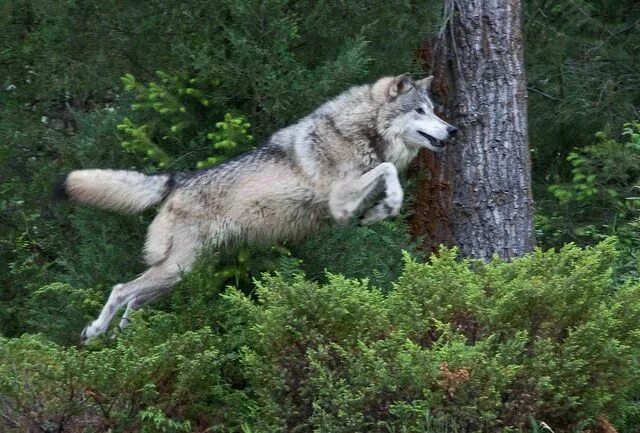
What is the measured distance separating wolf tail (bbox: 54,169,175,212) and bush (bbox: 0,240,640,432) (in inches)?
70.1

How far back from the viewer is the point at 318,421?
5695 millimetres

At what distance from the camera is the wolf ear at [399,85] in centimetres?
862

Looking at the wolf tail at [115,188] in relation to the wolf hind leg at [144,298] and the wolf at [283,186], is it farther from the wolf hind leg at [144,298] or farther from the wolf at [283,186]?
the wolf hind leg at [144,298]

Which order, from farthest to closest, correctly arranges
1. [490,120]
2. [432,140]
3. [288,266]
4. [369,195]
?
1. [490,120]
2. [432,140]
3. [369,195]
4. [288,266]

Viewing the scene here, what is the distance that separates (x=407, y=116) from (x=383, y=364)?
340 cm

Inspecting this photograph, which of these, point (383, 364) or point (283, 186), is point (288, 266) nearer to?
point (283, 186)

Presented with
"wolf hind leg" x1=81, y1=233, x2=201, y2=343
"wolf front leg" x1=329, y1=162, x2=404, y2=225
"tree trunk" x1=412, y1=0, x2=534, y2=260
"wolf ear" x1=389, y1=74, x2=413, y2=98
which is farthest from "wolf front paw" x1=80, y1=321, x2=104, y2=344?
"tree trunk" x1=412, y1=0, x2=534, y2=260

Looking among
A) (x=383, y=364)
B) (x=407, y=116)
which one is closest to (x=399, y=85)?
(x=407, y=116)

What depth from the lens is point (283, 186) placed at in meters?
8.39

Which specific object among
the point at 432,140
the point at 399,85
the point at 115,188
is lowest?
the point at 432,140

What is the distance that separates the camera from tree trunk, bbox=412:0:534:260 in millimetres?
9570

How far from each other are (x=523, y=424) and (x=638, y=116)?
787cm

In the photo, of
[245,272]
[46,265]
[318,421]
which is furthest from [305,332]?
[46,265]

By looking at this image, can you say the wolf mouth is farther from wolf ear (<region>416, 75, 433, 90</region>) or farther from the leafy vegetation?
the leafy vegetation
